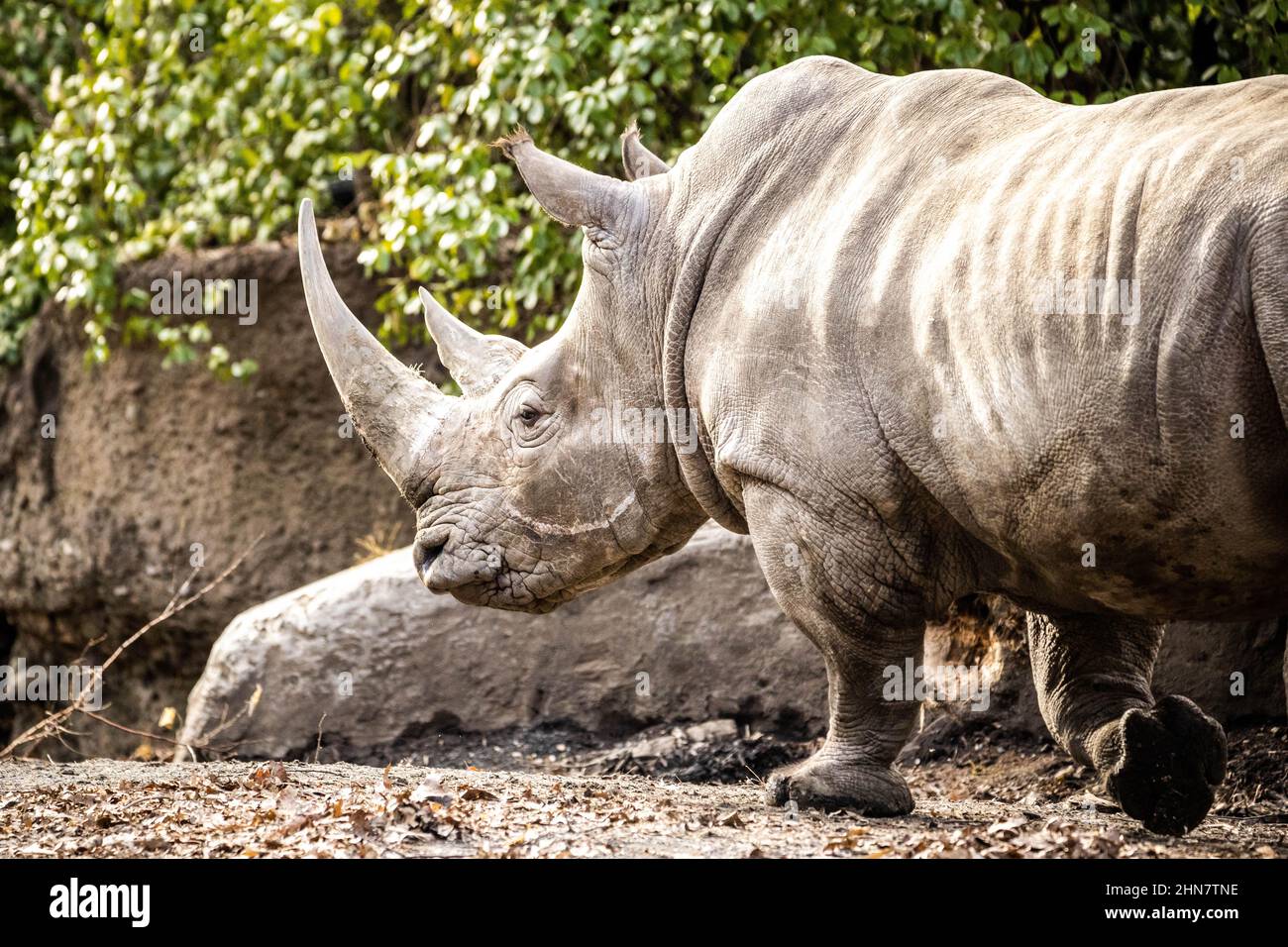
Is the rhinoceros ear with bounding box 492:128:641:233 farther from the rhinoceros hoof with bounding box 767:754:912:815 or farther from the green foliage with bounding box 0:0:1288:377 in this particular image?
the green foliage with bounding box 0:0:1288:377

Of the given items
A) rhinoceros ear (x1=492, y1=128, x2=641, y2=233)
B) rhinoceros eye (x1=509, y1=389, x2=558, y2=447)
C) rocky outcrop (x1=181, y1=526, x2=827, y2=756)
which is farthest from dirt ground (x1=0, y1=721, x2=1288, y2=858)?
rhinoceros ear (x1=492, y1=128, x2=641, y2=233)

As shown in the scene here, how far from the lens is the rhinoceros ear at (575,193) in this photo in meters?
5.00

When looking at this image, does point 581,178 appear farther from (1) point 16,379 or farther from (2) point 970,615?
(1) point 16,379

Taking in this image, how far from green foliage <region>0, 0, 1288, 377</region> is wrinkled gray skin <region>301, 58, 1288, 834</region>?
7.08ft

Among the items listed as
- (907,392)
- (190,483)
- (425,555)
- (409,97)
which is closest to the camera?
(907,392)

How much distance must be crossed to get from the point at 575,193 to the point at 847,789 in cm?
202

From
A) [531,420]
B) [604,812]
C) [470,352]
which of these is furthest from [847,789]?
[470,352]

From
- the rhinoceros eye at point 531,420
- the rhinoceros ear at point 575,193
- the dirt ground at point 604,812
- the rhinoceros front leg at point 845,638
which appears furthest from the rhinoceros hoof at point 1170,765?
the rhinoceros ear at point 575,193

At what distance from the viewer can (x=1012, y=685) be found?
20.3ft

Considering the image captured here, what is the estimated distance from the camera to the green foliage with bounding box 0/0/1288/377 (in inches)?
282

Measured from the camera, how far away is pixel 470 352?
5422mm

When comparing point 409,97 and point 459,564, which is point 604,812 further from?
point 409,97

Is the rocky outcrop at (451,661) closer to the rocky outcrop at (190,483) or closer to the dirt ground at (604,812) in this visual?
the dirt ground at (604,812)

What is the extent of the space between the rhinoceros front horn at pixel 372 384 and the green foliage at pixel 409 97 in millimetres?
2180
